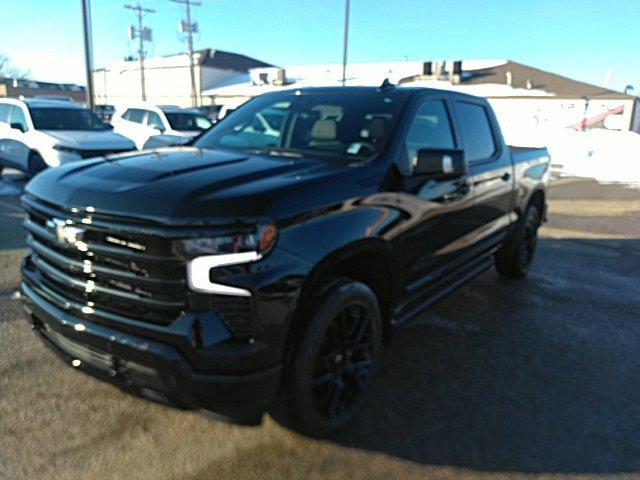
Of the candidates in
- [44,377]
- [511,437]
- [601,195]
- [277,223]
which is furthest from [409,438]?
[601,195]

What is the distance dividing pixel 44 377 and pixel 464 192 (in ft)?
10.1

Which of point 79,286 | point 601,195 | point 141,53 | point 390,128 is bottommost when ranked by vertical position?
point 601,195

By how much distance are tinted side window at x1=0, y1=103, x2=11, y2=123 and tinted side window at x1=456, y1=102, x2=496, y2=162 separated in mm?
10619

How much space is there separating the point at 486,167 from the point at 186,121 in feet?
36.2

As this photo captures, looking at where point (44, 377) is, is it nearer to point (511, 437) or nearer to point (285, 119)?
point (285, 119)

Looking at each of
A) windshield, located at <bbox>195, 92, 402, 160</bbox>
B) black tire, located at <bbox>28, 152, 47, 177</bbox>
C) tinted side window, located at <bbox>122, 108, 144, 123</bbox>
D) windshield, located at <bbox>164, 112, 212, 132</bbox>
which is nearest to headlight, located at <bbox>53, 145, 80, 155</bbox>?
black tire, located at <bbox>28, 152, 47, 177</bbox>

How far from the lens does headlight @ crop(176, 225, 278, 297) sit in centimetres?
217

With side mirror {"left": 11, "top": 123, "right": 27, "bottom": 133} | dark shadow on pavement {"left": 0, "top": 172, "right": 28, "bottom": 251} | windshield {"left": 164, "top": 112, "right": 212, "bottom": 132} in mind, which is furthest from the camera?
windshield {"left": 164, "top": 112, "right": 212, "bottom": 132}

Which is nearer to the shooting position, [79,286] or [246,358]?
[246,358]

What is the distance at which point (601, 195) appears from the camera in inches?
468

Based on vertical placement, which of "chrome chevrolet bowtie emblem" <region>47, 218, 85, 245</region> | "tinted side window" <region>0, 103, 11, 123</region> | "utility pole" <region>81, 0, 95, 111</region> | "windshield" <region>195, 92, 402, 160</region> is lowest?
"chrome chevrolet bowtie emblem" <region>47, 218, 85, 245</region>

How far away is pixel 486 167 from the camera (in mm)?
4301

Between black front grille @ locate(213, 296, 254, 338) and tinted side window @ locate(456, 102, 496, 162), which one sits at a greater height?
tinted side window @ locate(456, 102, 496, 162)

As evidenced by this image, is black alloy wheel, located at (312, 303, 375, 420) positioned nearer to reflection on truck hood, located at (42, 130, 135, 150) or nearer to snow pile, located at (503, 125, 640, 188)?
reflection on truck hood, located at (42, 130, 135, 150)
